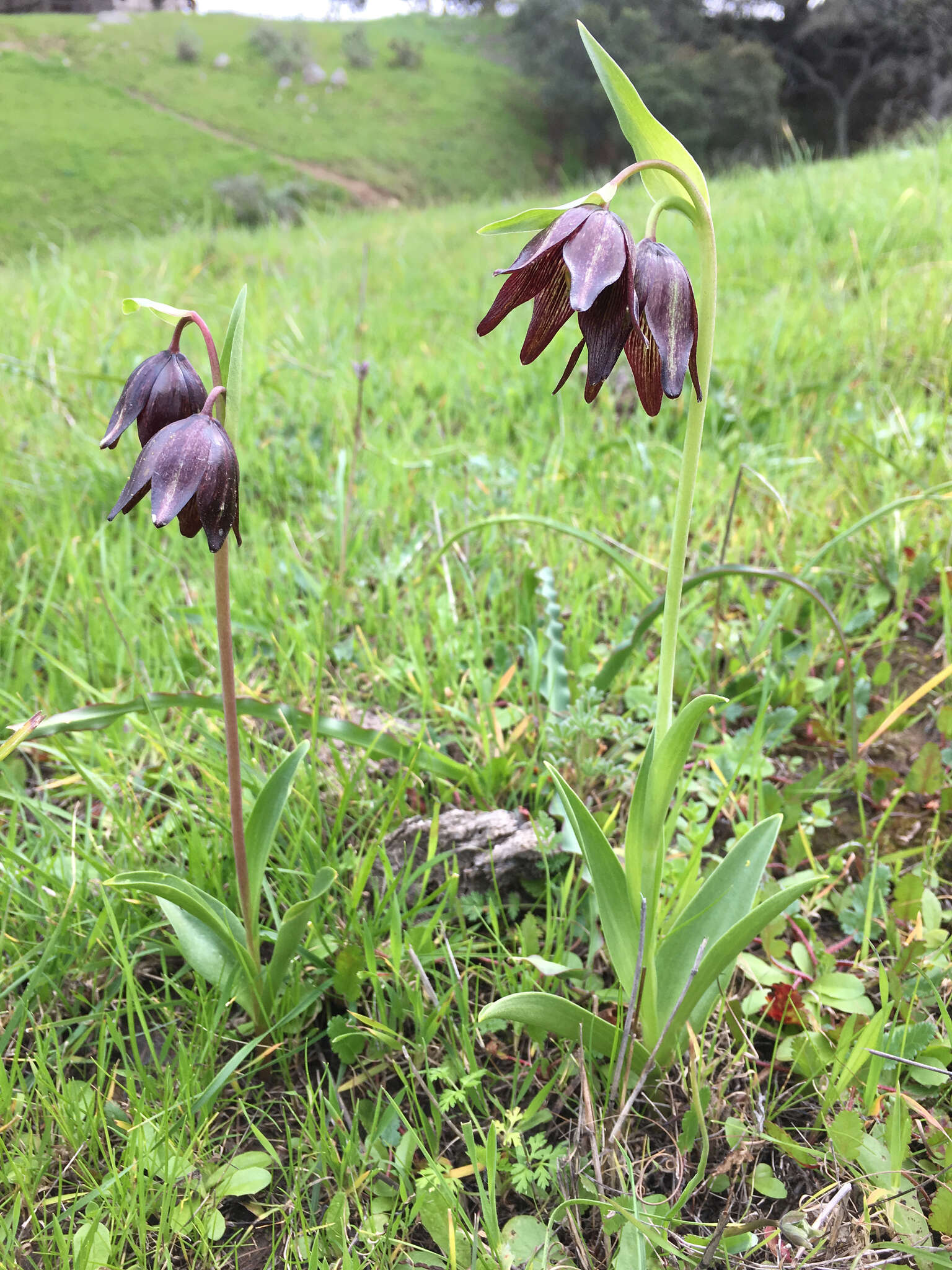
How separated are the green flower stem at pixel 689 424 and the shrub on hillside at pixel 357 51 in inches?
1141

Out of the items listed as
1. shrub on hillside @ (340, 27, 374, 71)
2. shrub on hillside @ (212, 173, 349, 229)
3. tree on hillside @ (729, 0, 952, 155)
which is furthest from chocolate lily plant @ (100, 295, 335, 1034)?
shrub on hillside @ (340, 27, 374, 71)

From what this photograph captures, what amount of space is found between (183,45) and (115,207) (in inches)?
398

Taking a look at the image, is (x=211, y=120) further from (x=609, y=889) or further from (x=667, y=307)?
(x=609, y=889)

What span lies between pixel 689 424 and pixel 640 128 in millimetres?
318

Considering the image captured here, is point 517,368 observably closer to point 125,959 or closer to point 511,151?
point 125,959

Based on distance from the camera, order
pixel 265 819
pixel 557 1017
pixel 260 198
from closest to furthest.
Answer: pixel 557 1017
pixel 265 819
pixel 260 198

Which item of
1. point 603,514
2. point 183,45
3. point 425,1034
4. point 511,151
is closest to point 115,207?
point 183,45

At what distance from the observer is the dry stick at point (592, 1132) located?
864 millimetres

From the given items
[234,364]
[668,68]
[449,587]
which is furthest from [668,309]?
[668,68]

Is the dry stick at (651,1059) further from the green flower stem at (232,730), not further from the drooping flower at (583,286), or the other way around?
the drooping flower at (583,286)

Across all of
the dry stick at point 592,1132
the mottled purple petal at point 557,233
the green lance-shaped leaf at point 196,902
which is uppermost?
the mottled purple petal at point 557,233

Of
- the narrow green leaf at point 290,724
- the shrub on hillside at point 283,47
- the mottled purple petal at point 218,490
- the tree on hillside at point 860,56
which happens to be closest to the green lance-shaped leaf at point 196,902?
the narrow green leaf at point 290,724

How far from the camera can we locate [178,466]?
83 centimetres

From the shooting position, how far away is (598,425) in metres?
2.79
